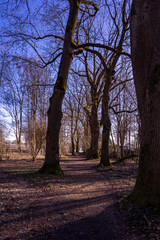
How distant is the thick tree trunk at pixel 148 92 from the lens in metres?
3.34

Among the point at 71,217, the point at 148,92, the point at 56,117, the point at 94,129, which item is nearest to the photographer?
the point at 71,217

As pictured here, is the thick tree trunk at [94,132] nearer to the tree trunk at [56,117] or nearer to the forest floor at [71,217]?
the tree trunk at [56,117]

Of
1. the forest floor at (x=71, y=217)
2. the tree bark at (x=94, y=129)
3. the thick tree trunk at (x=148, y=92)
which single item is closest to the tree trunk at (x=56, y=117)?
the forest floor at (x=71, y=217)

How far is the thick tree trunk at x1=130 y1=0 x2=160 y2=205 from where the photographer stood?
334cm

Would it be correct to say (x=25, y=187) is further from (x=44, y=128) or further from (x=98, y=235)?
(x=44, y=128)

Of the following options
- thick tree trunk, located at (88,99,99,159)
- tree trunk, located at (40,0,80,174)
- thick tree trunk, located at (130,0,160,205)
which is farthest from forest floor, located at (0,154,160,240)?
thick tree trunk, located at (88,99,99,159)

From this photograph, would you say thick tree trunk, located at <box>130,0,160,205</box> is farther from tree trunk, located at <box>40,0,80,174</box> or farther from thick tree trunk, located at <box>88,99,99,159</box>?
thick tree trunk, located at <box>88,99,99,159</box>

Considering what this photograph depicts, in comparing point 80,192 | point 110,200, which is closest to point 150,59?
point 110,200

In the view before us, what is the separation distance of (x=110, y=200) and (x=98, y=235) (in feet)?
5.57

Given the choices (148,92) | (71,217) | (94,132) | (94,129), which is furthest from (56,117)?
(94,132)

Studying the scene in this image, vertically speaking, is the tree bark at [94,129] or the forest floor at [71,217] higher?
the tree bark at [94,129]

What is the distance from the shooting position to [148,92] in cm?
351

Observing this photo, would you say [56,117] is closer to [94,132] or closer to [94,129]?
[94,129]

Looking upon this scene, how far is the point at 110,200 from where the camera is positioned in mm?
4129
